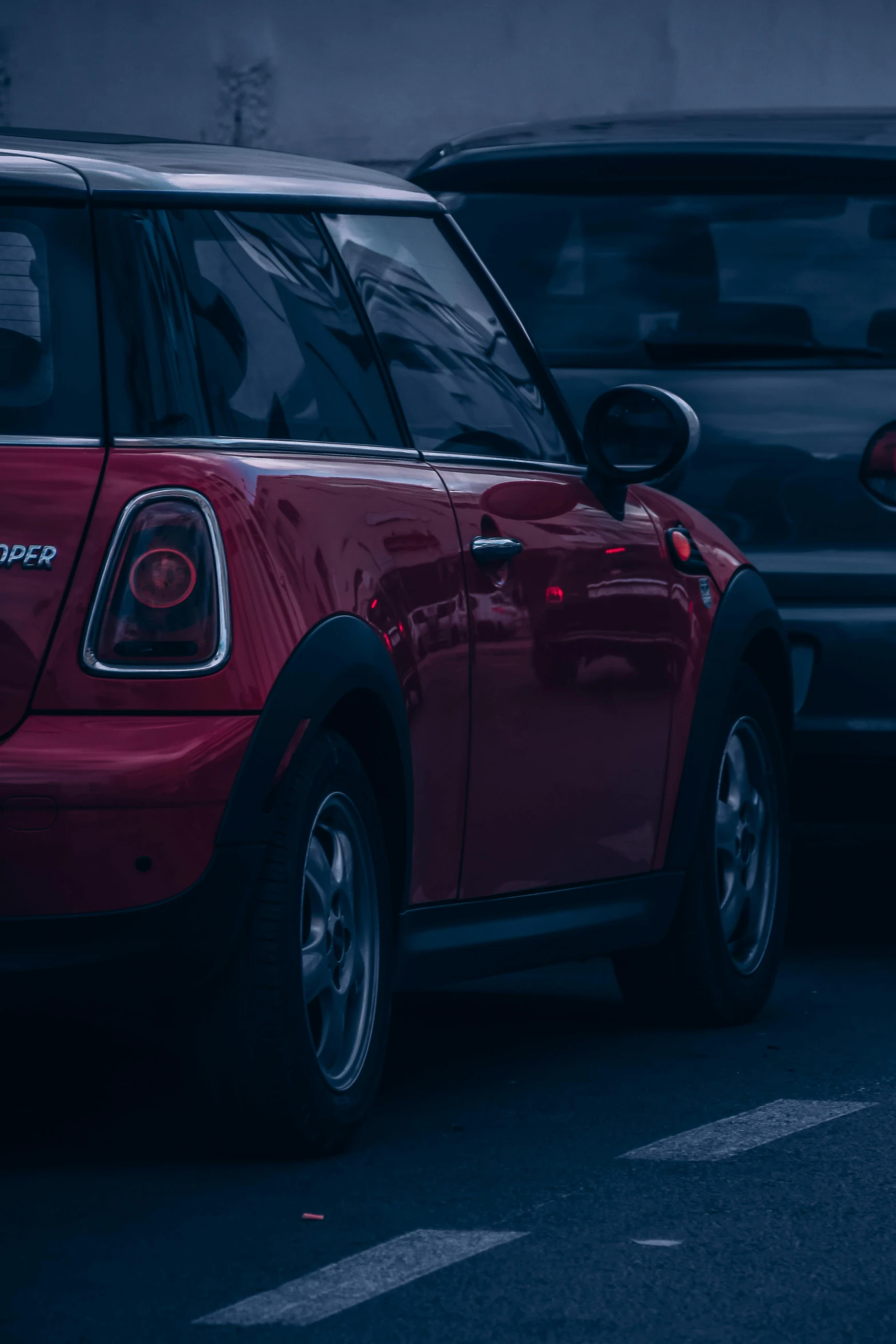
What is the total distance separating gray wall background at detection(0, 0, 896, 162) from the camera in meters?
18.5

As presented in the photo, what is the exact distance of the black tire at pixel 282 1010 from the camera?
463 centimetres

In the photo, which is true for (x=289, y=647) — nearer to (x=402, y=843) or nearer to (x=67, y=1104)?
(x=402, y=843)

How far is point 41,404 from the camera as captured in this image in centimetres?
468

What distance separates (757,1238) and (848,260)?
12.2ft

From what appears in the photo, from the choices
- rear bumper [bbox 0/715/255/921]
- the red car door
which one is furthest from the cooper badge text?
the red car door

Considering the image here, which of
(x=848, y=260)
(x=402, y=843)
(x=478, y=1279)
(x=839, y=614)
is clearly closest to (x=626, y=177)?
(x=848, y=260)

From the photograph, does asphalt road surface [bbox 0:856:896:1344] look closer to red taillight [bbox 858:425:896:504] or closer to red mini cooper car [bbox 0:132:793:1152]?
red mini cooper car [bbox 0:132:793:1152]

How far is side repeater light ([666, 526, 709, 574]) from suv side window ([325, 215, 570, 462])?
1.17 feet

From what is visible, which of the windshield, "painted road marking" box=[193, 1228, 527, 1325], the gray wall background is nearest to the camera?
"painted road marking" box=[193, 1228, 527, 1325]

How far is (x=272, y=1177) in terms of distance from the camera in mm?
4754

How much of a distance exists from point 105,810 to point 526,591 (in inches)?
52.5

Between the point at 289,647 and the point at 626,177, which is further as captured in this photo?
the point at 626,177

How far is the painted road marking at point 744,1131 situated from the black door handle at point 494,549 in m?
1.09

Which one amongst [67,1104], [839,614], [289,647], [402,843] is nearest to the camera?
[289,647]
